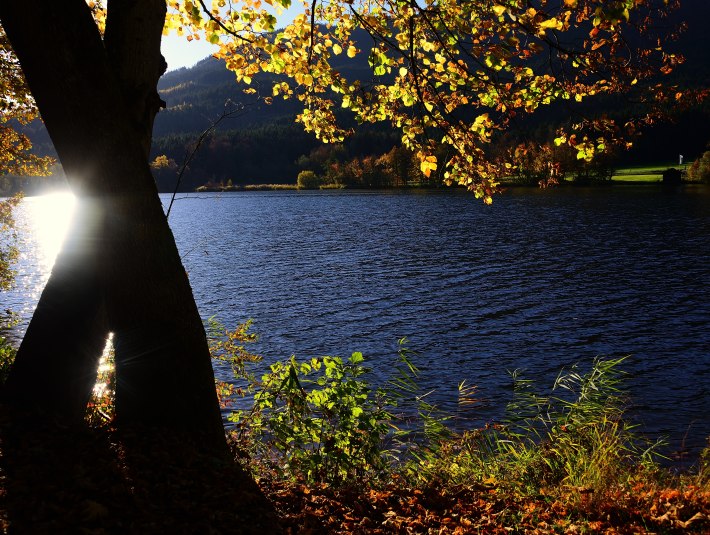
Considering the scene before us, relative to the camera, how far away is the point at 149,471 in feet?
18.8

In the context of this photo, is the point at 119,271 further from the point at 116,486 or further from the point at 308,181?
the point at 308,181

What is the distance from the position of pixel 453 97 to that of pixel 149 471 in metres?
6.59

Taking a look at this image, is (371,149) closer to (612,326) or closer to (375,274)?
(375,274)

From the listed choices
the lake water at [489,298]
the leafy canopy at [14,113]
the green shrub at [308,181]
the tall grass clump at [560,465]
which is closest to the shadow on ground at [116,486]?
the lake water at [489,298]

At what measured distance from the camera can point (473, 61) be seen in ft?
25.9

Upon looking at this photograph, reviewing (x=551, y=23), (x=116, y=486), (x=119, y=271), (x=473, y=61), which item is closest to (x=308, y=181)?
(x=473, y=61)

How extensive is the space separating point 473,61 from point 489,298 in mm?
21269

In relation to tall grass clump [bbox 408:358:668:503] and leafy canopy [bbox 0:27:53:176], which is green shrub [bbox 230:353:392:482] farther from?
leafy canopy [bbox 0:27:53:176]

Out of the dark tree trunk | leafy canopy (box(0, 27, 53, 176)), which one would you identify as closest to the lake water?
the dark tree trunk

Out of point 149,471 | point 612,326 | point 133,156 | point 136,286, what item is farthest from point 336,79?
point 612,326

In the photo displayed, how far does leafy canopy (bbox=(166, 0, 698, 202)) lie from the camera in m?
6.26

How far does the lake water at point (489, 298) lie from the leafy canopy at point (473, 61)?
2.63 meters

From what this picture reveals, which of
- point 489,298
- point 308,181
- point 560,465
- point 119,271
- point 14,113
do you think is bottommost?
point 489,298

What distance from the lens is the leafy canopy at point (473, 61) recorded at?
626 cm
